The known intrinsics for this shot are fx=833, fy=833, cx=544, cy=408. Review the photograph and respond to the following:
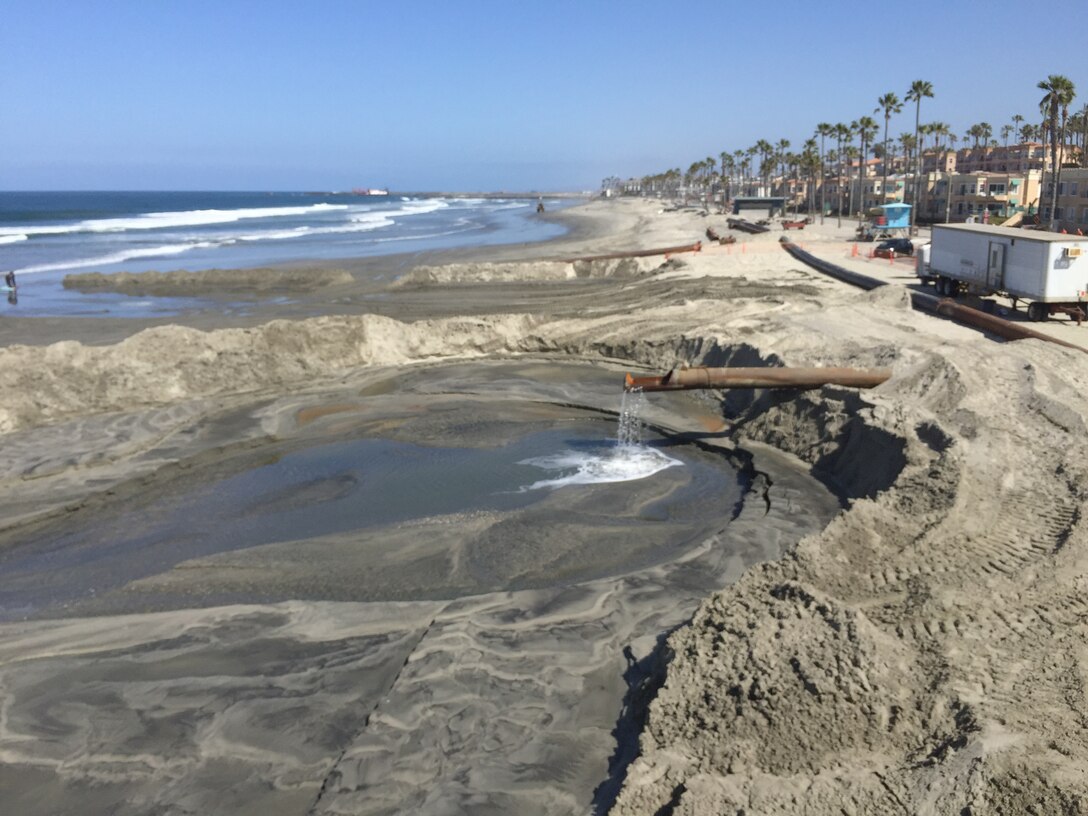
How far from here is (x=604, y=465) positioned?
17500 mm

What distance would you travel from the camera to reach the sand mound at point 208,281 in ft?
140

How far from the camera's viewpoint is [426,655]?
1001 centimetres

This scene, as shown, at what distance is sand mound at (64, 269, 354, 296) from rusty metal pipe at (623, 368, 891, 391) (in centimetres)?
2829

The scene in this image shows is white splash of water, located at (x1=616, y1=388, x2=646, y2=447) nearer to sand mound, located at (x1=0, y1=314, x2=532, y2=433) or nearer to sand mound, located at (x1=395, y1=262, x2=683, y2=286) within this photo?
sand mound, located at (x1=0, y1=314, x2=532, y2=433)

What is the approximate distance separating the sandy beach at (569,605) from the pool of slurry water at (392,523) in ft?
0.31

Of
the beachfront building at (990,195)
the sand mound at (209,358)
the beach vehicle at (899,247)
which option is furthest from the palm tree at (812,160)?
the sand mound at (209,358)

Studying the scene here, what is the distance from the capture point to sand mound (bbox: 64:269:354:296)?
42.6 metres

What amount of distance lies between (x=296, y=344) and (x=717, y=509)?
49.3 feet

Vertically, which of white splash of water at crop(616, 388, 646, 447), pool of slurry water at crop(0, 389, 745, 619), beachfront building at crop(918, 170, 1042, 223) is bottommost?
pool of slurry water at crop(0, 389, 745, 619)

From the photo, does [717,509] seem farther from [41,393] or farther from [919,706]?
[41,393]

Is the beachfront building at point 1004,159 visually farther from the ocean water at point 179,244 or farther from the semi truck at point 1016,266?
the semi truck at point 1016,266

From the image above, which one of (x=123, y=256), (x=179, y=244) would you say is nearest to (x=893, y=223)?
(x=123, y=256)

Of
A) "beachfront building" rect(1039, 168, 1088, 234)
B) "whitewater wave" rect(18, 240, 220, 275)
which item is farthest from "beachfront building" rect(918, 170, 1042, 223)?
"whitewater wave" rect(18, 240, 220, 275)

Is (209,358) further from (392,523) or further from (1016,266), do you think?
(1016,266)
